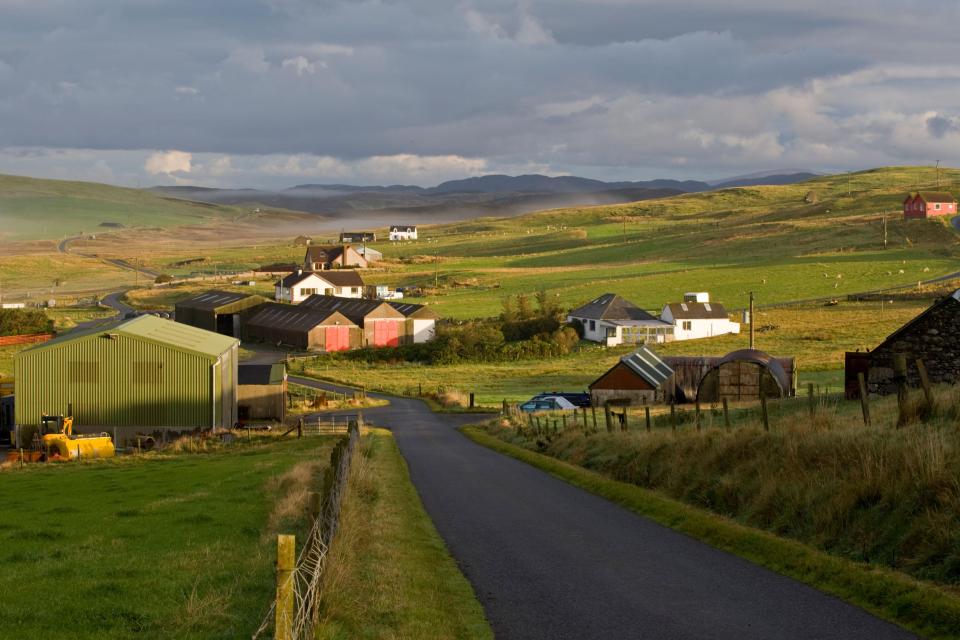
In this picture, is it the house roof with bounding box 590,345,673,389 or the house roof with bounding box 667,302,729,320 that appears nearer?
the house roof with bounding box 590,345,673,389

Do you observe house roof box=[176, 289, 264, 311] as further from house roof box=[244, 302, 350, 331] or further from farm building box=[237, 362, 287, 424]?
farm building box=[237, 362, 287, 424]

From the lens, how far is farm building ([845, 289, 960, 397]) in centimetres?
3894

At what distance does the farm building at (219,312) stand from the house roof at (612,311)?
35790 mm

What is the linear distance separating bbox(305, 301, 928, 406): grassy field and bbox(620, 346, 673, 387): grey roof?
870 centimetres

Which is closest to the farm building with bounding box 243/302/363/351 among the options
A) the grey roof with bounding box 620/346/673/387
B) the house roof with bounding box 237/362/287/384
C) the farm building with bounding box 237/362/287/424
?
the house roof with bounding box 237/362/287/384

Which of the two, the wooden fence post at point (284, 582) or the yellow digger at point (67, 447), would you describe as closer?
the wooden fence post at point (284, 582)

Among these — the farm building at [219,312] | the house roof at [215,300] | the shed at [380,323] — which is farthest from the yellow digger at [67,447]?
the house roof at [215,300]

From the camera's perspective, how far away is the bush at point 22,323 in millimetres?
97625

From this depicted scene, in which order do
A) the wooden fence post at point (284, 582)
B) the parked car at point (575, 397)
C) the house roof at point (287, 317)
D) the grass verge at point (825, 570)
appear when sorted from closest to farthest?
the wooden fence post at point (284, 582) → the grass verge at point (825, 570) → the parked car at point (575, 397) → the house roof at point (287, 317)

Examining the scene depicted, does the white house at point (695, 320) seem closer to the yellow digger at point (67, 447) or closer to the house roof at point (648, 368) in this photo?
the house roof at point (648, 368)

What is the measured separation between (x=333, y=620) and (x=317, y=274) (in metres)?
124

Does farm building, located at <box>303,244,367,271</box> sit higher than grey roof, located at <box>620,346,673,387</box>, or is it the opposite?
farm building, located at <box>303,244,367,271</box>

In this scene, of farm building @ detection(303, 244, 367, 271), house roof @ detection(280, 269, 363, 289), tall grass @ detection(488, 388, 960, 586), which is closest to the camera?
tall grass @ detection(488, 388, 960, 586)

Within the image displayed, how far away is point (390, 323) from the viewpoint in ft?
330
